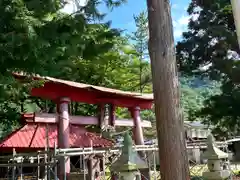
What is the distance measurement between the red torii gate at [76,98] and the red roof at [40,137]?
833 mm

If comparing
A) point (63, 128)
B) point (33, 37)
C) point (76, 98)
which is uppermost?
point (33, 37)

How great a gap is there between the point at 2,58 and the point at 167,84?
7.41ft

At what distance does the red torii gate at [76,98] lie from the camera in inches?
295

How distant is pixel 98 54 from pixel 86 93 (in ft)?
6.55

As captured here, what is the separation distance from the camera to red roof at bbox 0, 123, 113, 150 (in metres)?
8.72

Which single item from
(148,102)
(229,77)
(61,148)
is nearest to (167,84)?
(61,148)

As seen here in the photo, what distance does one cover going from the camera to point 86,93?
8.78 m

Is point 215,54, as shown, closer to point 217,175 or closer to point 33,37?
point 217,175

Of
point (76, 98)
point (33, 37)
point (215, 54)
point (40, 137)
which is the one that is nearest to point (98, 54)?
point (76, 98)

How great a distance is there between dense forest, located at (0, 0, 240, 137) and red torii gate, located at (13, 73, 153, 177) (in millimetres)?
368

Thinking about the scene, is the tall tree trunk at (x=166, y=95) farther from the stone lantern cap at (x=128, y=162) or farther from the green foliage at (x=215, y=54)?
the green foliage at (x=215, y=54)

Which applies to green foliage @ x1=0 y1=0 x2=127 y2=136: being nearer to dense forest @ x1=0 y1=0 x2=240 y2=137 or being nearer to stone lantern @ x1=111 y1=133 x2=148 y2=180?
dense forest @ x1=0 y1=0 x2=240 y2=137

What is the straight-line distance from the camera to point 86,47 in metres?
6.47

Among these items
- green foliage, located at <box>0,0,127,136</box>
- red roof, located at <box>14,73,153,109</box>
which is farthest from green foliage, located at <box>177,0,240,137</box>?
green foliage, located at <box>0,0,127,136</box>
